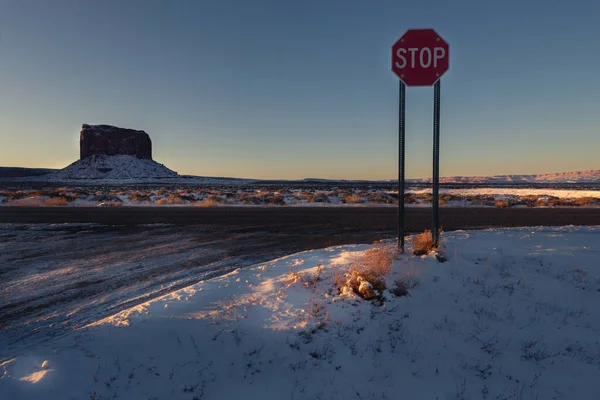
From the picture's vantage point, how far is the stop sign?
6113 millimetres

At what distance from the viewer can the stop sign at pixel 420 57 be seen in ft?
20.1

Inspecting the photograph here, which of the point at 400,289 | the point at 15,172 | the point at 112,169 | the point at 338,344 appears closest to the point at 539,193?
the point at 400,289

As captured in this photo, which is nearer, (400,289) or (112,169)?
(400,289)

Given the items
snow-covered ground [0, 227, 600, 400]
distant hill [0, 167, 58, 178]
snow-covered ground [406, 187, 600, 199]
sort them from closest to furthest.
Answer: snow-covered ground [0, 227, 600, 400]
snow-covered ground [406, 187, 600, 199]
distant hill [0, 167, 58, 178]

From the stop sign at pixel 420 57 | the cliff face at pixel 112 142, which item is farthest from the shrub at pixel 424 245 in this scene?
the cliff face at pixel 112 142

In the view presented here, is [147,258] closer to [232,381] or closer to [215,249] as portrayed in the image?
[215,249]

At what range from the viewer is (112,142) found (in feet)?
510

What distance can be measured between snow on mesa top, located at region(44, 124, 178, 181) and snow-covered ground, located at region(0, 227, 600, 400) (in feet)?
456

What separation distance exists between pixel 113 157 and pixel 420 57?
6730 inches

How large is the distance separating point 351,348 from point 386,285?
1459 millimetres

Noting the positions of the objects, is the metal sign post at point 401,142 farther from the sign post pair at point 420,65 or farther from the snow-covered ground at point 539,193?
the snow-covered ground at point 539,193

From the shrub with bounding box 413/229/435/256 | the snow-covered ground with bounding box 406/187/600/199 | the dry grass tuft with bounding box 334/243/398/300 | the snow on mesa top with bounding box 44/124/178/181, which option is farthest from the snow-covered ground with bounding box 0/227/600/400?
the snow on mesa top with bounding box 44/124/178/181

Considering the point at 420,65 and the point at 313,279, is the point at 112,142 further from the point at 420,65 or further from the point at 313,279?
the point at 313,279

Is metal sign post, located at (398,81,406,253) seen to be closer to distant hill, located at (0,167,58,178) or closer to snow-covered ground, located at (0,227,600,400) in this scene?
snow-covered ground, located at (0,227,600,400)
